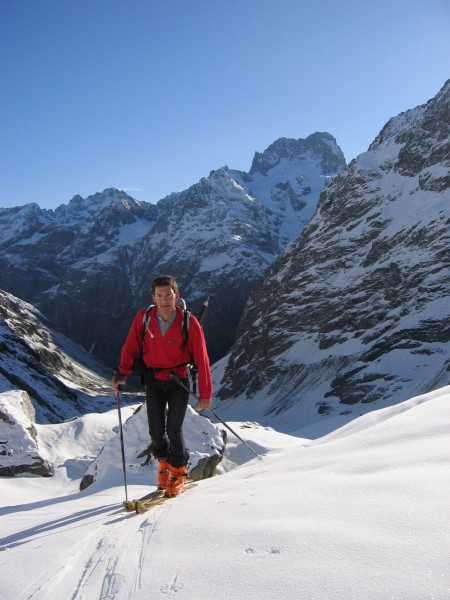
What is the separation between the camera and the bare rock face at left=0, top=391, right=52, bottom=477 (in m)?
14.2

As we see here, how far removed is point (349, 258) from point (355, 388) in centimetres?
4923

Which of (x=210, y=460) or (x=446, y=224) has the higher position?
(x=446, y=224)

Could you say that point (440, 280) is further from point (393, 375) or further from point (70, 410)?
point (70, 410)

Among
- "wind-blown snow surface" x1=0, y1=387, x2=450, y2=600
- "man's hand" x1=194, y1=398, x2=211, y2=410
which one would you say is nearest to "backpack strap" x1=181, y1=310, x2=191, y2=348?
"man's hand" x1=194, y1=398, x2=211, y2=410

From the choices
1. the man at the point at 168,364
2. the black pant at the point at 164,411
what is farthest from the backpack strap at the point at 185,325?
the black pant at the point at 164,411

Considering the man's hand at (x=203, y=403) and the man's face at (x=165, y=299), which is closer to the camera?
→ the man's face at (x=165, y=299)

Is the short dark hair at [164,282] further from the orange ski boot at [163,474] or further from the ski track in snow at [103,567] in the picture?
the ski track in snow at [103,567]

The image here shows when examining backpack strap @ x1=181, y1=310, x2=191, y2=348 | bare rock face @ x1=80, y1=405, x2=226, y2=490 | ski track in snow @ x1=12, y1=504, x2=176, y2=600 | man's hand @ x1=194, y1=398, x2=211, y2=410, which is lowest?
bare rock face @ x1=80, y1=405, x2=226, y2=490

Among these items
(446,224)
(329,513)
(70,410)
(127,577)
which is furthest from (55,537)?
(446,224)

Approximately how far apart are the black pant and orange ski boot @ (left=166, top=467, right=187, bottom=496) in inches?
9.9

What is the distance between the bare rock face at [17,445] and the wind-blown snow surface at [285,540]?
9.14 meters

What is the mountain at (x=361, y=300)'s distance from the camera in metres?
89.0

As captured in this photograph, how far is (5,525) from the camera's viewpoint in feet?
20.8

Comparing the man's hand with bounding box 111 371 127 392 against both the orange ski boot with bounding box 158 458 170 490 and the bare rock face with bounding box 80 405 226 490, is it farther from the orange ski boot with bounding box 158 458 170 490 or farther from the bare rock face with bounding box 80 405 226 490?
the bare rock face with bounding box 80 405 226 490
